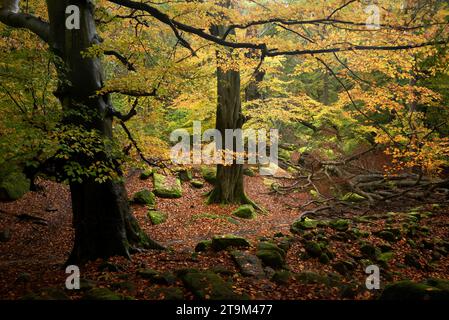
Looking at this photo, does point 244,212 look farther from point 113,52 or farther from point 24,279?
point 24,279

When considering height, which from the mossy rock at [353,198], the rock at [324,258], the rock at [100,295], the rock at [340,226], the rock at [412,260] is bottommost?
the rock at [412,260]

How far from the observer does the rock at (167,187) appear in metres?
13.9

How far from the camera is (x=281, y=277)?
5.96m

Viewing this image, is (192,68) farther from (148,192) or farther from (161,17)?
(148,192)

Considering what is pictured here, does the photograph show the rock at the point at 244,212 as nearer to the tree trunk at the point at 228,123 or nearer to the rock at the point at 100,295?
the tree trunk at the point at 228,123

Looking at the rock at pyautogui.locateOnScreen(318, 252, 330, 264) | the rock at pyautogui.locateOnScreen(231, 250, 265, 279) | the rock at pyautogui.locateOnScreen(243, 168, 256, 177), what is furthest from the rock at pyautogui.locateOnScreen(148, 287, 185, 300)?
the rock at pyautogui.locateOnScreen(243, 168, 256, 177)

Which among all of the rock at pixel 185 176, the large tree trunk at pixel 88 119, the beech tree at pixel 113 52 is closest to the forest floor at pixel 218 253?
the large tree trunk at pixel 88 119

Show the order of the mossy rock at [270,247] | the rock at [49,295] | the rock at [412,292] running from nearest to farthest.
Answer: the rock at [49,295] → the rock at [412,292] → the mossy rock at [270,247]

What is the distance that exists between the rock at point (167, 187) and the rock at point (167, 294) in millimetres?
8932

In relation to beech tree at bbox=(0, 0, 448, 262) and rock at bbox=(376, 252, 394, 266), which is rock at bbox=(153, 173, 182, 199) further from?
rock at bbox=(376, 252, 394, 266)

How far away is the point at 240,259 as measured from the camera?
6.63 m

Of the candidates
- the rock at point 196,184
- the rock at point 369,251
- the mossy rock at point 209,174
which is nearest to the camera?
the rock at point 369,251

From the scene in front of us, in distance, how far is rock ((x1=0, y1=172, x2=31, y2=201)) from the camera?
11.4 meters

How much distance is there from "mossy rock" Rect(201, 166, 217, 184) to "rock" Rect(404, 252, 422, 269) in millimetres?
9201
